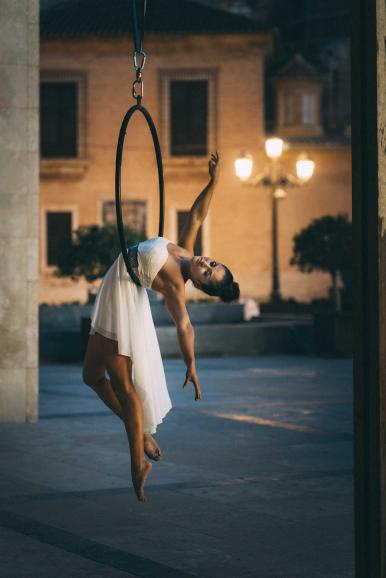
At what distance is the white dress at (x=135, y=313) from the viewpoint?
266 inches

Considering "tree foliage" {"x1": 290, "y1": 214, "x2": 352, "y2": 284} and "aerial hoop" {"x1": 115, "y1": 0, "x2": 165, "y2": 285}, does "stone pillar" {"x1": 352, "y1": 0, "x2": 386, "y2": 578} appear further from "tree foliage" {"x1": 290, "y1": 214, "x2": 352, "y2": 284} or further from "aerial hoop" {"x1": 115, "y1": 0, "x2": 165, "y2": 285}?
"tree foliage" {"x1": 290, "y1": 214, "x2": 352, "y2": 284}

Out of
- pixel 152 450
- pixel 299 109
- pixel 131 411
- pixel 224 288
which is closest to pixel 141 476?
pixel 152 450

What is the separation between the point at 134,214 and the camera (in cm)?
4297

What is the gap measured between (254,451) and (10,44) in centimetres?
469

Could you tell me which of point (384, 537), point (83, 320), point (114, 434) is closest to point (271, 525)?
point (384, 537)

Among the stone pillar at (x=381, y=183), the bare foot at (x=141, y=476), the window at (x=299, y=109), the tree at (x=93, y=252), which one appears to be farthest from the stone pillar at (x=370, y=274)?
the window at (x=299, y=109)

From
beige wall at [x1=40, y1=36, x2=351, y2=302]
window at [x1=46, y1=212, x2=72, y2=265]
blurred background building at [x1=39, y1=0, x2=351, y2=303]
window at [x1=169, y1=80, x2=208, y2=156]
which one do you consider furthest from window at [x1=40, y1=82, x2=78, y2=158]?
window at [x1=169, y1=80, x2=208, y2=156]

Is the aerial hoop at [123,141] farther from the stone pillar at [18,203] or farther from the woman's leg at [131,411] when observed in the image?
the stone pillar at [18,203]

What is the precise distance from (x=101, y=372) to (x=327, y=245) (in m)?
24.5

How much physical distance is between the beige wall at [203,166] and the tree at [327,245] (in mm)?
9829

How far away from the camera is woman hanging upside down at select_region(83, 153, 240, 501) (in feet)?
21.7

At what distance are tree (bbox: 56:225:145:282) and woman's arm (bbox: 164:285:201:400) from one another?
66.4 feet

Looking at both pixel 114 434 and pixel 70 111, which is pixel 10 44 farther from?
pixel 70 111

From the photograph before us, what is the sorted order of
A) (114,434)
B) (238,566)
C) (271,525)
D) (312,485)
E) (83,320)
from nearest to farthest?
(238,566) → (271,525) → (312,485) → (114,434) → (83,320)
